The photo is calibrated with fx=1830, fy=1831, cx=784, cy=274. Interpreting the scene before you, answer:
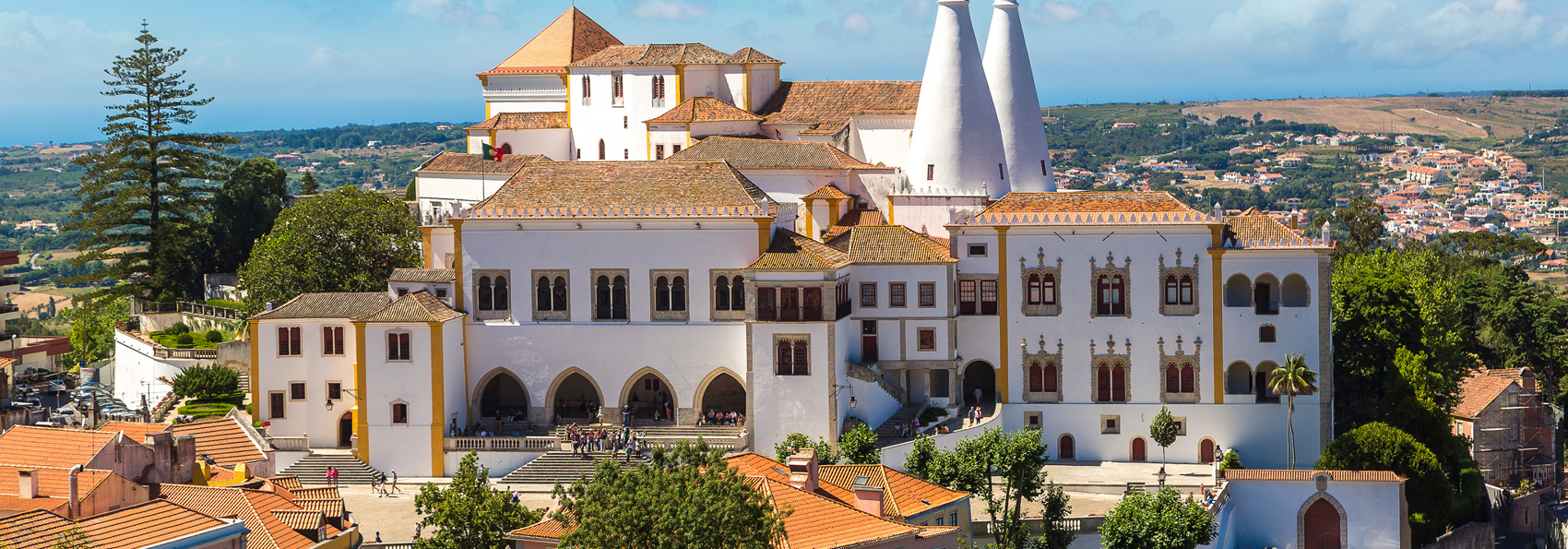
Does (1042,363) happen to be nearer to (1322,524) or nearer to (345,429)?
(1322,524)

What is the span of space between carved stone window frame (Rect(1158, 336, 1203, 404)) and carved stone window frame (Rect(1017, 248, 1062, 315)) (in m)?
3.40

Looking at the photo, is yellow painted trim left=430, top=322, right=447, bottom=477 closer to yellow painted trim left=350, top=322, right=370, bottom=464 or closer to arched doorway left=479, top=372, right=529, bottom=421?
yellow painted trim left=350, top=322, right=370, bottom=464

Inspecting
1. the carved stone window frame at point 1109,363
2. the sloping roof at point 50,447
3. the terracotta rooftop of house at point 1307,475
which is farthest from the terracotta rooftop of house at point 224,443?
the terracotta rooftop of house at point 1307,475

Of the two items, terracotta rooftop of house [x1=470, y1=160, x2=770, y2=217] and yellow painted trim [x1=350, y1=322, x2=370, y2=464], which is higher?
terracotta rooftop of house [x1=470, y1=160, x2=770, y2=217]

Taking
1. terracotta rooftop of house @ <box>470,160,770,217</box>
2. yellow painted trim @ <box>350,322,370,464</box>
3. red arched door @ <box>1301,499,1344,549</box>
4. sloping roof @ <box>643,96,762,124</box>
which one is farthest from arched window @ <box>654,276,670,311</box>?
red arched door @ <box>1301,499,1344,549</box>

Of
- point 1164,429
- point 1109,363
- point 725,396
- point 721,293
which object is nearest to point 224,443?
point 721,293

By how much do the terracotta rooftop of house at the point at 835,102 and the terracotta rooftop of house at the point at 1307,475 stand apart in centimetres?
2198

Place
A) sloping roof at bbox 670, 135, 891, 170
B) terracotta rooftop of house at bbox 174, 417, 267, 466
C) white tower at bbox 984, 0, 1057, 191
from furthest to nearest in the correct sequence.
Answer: sloping roof at bbox 670, 135, 891, 170 < white tower at bbox 984, 0, 1057, 191 < terracotta rooftop of house at bbox 174, 417, 267, 466

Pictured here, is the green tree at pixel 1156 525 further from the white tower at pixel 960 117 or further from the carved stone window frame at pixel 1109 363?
the white tower at pixel 960 117

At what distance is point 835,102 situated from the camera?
71.6 meters

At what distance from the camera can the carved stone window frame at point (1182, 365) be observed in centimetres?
5591

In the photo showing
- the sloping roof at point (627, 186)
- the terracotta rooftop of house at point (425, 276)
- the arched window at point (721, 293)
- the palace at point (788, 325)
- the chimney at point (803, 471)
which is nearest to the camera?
the chimney at point (803, 471)

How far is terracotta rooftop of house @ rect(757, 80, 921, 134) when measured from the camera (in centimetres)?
6981

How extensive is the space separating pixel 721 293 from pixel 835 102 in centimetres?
1829
